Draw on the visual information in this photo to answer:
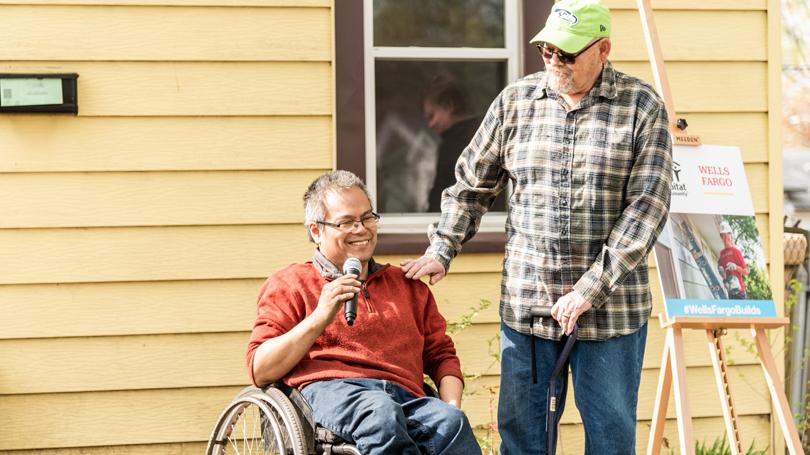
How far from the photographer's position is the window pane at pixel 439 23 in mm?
4188

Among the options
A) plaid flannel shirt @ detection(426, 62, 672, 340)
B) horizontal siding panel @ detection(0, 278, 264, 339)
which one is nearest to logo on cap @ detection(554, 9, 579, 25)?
plaid flannel shirt @ detection(426, 62, 672, 340)

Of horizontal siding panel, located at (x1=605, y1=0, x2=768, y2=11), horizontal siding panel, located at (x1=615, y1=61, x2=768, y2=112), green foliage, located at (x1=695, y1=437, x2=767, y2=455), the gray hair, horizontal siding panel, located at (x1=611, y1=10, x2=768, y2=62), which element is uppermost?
horizontal siding panel, located at (x1=605, y1=0, x2=768, y2=11)

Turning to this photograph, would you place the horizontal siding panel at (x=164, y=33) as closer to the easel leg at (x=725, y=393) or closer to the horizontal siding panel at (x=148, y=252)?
the horizontal siding panel at (x=148, y=252)

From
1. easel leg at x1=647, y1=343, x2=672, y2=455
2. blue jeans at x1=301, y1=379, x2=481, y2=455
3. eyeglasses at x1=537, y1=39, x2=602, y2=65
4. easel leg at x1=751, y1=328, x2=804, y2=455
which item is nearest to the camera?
blue jeans at x1=301, y1=379, x2=481, y2=455

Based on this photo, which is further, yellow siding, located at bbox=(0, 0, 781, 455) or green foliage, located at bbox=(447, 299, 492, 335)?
green foliage, located at bbox=(447, 299, 492, 335)

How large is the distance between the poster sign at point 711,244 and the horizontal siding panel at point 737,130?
0.60m

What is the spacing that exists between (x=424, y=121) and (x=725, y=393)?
152 centimetres

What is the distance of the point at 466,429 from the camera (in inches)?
110

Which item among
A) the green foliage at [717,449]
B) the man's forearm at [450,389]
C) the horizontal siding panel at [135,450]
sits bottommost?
the green foliage at [717,449]

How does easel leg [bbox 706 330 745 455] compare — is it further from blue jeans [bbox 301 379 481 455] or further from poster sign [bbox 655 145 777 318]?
blue jeans [bbox 301 379 481 455]

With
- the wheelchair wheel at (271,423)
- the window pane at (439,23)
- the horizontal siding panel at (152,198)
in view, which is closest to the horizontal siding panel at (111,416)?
the horizontal siding panel at (152,198)

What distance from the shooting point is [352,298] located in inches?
111

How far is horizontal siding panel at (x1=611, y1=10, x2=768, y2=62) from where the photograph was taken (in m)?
4.24

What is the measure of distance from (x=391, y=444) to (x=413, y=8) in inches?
81.4
